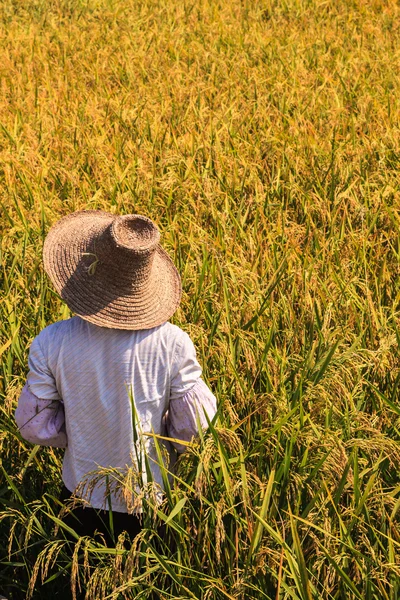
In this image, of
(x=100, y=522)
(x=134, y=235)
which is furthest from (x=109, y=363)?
(x=100, y=522)

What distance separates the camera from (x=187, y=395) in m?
1.91

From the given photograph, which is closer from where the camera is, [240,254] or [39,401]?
[39,401]

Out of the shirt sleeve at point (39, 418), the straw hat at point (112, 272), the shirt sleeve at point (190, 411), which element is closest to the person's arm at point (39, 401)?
the shirt sleeve at point (39, 418)

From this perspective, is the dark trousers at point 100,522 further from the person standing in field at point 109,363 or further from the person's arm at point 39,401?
the person's arm at point 39,401

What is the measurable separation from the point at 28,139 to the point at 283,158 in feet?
4.79

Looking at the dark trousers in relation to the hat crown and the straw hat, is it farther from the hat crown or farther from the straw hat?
the hat crown

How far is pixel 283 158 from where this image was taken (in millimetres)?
4141

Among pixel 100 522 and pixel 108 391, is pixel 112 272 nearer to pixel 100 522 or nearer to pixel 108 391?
pixel 108 391

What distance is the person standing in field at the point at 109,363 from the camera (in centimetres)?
184

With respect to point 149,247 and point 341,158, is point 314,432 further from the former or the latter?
point 341,158

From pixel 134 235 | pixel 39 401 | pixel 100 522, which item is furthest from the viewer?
pixel 100 522

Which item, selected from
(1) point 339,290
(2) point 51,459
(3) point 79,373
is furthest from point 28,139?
(3) point 79,373

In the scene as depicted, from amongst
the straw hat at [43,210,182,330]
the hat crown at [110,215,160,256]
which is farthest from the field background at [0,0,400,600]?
the hat crown at [110,215,160,256]

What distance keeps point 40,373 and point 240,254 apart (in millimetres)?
1451
